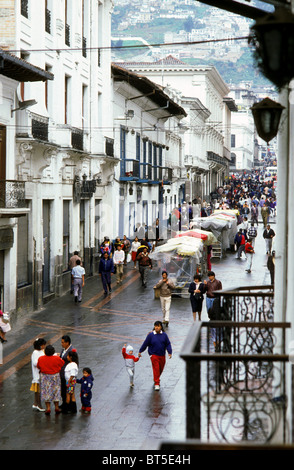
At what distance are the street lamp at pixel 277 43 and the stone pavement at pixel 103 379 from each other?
2807 mm

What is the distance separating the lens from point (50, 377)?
1308 centimetres

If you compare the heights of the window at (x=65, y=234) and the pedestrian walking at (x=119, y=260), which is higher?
the window at (x=65, y=234)

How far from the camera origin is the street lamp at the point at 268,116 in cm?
783

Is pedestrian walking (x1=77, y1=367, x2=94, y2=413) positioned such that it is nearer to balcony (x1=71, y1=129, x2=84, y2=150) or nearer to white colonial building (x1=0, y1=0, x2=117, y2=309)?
white colonial building (x1=0, y1=0, x2=117, y2=309)

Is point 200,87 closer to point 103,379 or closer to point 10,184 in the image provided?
point 10,184

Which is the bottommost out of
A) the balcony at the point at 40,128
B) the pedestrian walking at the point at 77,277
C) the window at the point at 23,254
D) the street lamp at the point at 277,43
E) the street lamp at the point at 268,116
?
the pedestrian walking at the point at 77,277

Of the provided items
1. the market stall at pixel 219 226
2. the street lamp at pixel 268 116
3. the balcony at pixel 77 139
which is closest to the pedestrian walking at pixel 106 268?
the balcony at pixel 77 139

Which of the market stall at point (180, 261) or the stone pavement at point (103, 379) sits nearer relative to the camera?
the stone pavement at point (103, 379)

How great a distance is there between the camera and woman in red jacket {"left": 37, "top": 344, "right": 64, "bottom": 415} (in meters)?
13.0

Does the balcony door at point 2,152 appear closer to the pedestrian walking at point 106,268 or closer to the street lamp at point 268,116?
the pedestrian walking at point 106,268

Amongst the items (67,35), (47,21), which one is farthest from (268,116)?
(67,35)
